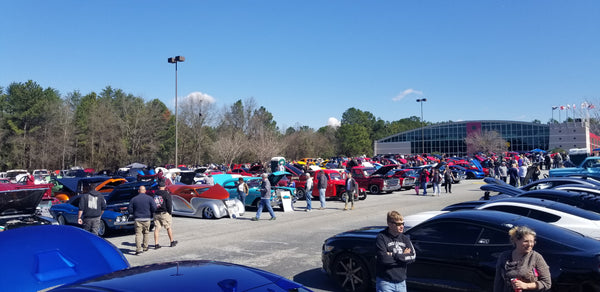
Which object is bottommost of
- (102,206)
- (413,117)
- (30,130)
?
(102,206)

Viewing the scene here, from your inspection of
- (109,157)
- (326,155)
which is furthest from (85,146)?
(326,155)

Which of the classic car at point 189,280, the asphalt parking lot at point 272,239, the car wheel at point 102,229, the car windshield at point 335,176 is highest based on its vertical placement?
the classic car at point 189,280

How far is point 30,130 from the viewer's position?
56000 millimetres

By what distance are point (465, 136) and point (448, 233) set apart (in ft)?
274

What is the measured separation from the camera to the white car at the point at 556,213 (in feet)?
25.2

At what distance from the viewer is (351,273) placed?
6.79 meters

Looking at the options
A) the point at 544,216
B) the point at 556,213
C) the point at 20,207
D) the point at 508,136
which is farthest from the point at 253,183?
Result: the point at 508,136

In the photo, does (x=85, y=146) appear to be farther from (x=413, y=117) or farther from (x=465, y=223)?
(x=413, y=117)

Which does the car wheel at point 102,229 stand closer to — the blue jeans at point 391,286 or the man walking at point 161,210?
the man walking at point 161,210

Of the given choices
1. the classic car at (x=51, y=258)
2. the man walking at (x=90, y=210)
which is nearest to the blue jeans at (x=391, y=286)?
the classic car at (x=51, y=258)

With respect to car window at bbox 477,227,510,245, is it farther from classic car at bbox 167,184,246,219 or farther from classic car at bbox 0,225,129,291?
classic car at bbox 167,184,246,219

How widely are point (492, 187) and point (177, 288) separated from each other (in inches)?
436

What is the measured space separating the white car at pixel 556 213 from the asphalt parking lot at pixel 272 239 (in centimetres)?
398

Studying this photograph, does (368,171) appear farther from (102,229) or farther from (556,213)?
(556,213)
